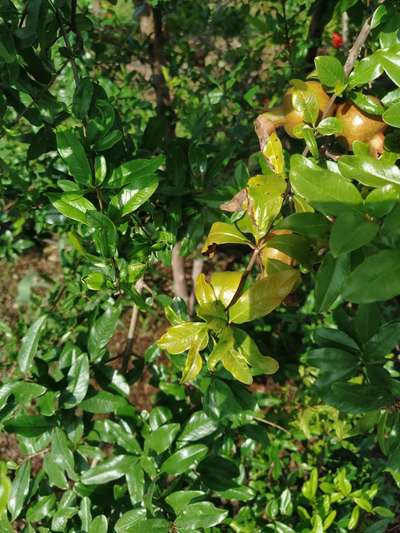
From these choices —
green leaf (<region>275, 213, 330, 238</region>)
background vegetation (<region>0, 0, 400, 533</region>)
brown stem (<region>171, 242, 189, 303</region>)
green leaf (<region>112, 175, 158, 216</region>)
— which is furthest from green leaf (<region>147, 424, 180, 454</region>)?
brown stem (<region>171, 242, 189, 303</region>)

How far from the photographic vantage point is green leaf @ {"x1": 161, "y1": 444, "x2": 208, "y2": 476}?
3.45ft

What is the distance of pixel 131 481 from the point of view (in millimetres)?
1068

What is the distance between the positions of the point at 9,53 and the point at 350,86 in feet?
1.77

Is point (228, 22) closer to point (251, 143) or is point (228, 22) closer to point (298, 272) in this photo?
point (251, 143)

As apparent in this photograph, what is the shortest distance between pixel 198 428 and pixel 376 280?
2.45 feet

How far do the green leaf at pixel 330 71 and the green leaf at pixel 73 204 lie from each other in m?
0.43

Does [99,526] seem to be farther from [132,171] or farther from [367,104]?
[367,104]

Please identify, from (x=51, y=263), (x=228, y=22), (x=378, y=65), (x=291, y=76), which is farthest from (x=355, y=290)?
(x=51, y=263)

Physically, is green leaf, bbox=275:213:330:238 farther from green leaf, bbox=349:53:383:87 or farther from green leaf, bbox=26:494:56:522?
green leaf, bbox=26:494:56:522

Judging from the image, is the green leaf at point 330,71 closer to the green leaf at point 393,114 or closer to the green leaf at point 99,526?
the green leaf at point 393,114

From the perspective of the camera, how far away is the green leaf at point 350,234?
554 mm

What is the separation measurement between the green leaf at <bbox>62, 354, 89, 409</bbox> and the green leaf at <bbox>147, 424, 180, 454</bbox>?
0.18 meters

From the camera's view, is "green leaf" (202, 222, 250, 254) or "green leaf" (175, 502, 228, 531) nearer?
"green leaf" (202, 222, 250, 254)

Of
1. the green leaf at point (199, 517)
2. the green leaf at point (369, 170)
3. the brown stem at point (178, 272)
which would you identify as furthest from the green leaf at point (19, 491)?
the brown stem at point (178, 272)
